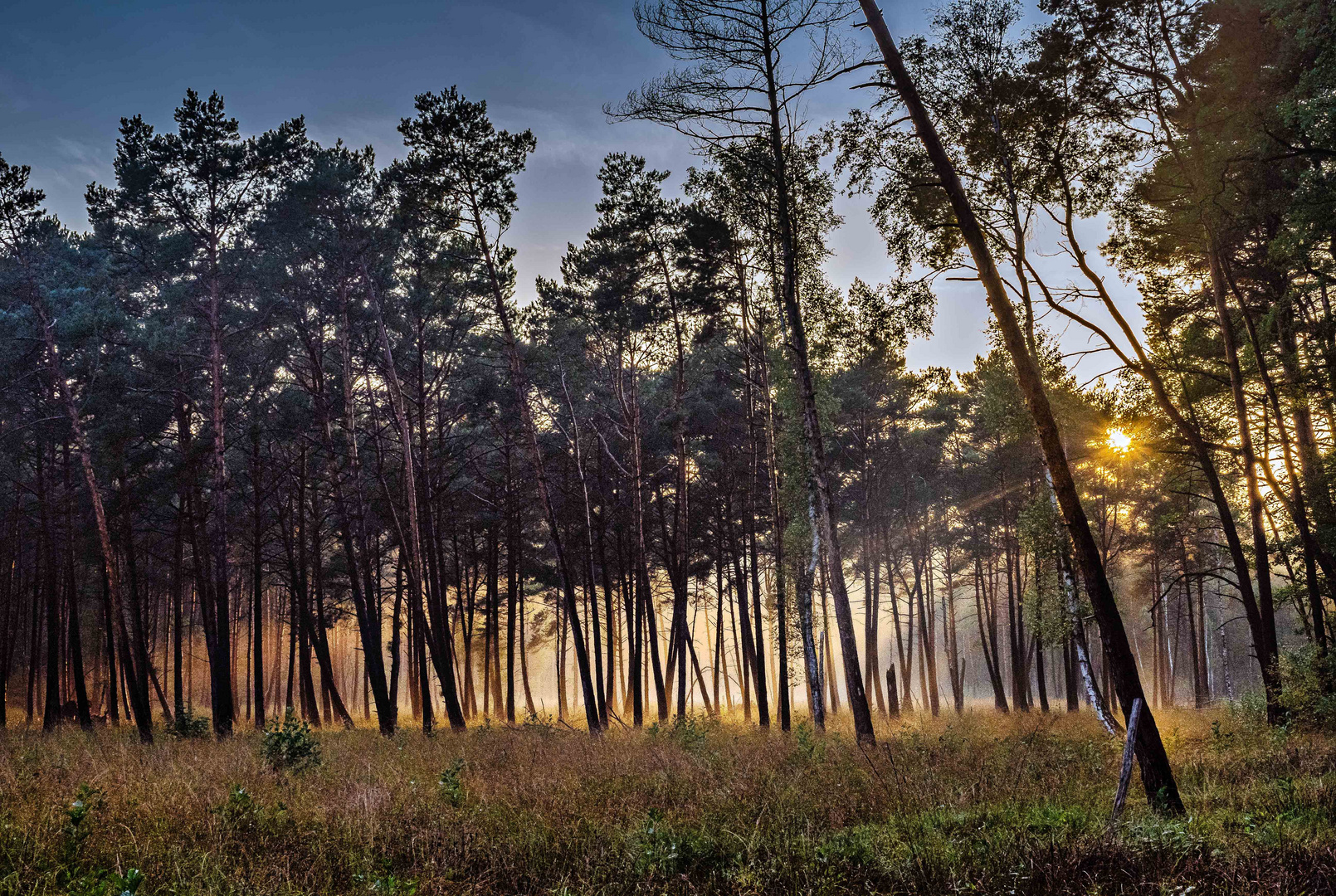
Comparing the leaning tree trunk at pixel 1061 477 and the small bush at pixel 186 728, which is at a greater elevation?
the leaning tree trunk at pixel 1061 477

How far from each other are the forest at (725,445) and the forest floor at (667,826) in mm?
64

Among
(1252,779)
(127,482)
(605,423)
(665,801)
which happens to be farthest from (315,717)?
(1252,779)

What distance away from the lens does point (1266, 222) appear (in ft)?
45.2

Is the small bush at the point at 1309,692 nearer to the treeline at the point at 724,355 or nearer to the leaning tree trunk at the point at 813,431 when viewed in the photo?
the treeline at the point at 724,355

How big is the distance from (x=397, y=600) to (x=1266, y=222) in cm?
2680

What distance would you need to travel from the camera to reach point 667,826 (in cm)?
638

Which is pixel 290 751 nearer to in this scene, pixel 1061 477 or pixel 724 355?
pixel 1061 477

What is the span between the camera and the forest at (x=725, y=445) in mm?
6309

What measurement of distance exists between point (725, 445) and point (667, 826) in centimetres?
1955

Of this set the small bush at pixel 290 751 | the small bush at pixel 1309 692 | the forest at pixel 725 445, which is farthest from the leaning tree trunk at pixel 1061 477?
the small bush at pixel 290 751

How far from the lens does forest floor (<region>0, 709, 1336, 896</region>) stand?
5.13 metres

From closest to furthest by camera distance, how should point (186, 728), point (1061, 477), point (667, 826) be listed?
point (667, 826)
point (1061, 477)
point (186, 728)

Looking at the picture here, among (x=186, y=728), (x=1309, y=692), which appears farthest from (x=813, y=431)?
(x=186, y=728)

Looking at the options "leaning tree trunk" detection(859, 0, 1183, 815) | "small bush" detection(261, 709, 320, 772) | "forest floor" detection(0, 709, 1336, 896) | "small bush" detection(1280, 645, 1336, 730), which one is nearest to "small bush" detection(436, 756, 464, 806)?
"forest floor" detection(0, 709, 1336, 896)
